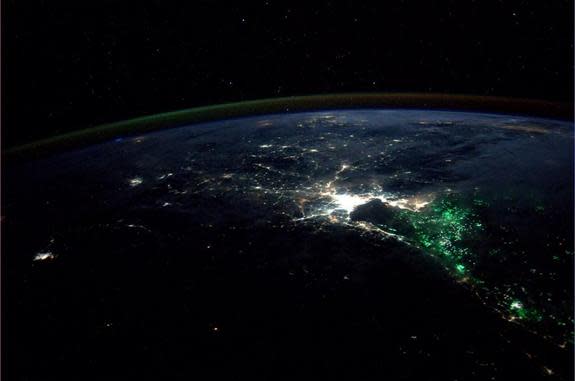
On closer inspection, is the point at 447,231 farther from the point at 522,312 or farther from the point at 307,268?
the point at 307,268

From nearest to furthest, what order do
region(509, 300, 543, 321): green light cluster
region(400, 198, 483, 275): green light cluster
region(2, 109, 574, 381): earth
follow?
1. region(2, 109, 574, 381): earth
2. region(509, 300, 543, 321): green light cluster
3. region(400, 198, 483, 275): green light cluster

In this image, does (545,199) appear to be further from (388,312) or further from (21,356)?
(21,356)

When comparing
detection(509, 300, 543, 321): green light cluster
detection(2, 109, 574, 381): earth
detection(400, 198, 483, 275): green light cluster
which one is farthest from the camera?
detection(400, 198, 483, 275): green light cluster

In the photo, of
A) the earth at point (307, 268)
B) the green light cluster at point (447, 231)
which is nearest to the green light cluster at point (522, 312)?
the earth at point (307, 268)

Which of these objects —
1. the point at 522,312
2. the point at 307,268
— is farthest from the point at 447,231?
the point at 307,268

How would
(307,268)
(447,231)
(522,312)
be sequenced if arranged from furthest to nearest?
(447,231), (307,268), (522,312)

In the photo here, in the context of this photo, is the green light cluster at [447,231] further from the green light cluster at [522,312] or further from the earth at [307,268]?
the green light cluster at [522,312]

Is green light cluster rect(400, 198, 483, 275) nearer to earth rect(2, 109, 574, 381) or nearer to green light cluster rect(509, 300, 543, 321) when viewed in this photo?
earth rect(2, 109, 574, 381)

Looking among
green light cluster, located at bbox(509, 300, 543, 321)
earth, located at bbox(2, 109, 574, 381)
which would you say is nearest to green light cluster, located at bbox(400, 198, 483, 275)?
earth, located at bbox(2, 109, 574, 381)

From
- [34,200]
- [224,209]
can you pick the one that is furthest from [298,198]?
[34,200]
